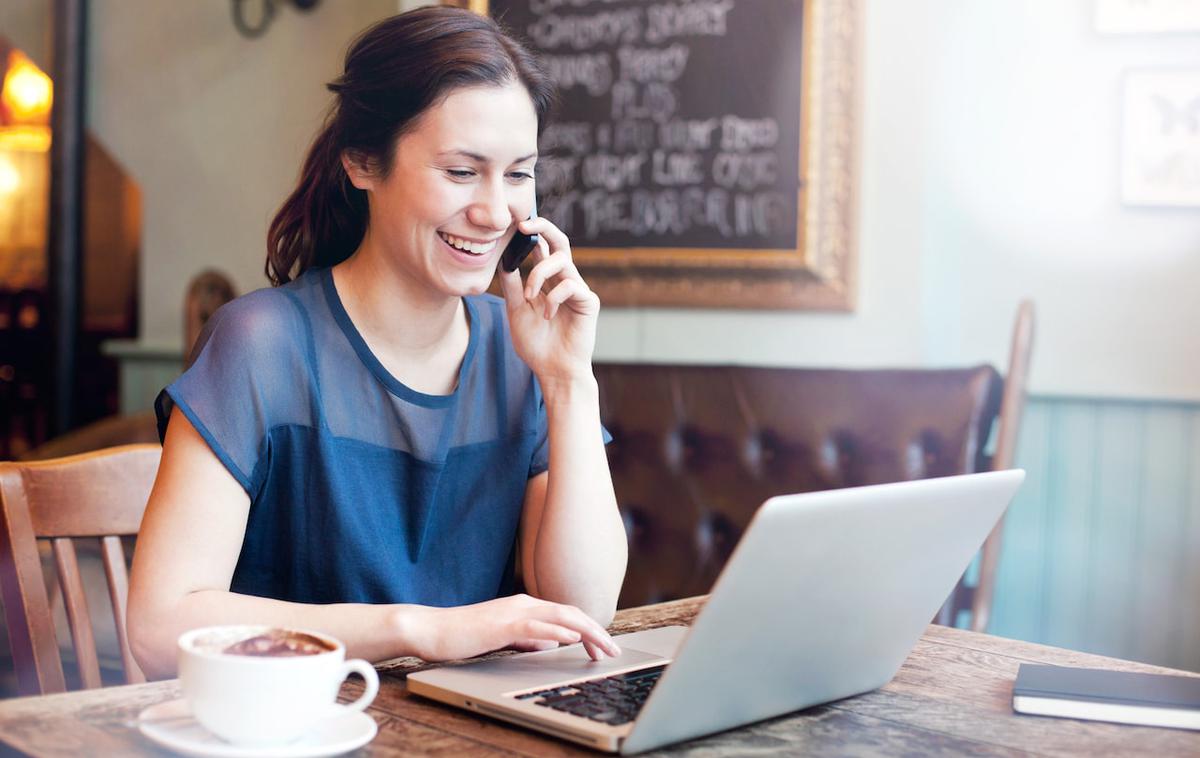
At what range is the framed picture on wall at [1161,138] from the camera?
242 centimetres

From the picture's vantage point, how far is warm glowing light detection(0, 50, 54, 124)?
151 inches

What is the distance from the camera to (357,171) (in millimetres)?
1439

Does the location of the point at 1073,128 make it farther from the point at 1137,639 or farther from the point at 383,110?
the point at 383,110

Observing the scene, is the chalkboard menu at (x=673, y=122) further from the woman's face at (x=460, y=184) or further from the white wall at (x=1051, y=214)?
the woman's face at (x=460, y=184)

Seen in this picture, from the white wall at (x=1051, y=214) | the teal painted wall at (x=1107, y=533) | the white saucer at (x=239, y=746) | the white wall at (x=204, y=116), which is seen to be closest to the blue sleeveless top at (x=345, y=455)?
the white saucer at (x=239, y=746)

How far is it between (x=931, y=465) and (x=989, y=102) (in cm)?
85

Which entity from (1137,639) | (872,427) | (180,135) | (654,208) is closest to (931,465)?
(872,427)

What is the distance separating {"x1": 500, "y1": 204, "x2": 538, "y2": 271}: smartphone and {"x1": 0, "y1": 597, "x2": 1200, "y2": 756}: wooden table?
565 millimetres

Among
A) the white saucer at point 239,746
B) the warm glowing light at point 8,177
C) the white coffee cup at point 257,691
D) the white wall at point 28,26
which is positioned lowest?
the white saucer at point 239,746

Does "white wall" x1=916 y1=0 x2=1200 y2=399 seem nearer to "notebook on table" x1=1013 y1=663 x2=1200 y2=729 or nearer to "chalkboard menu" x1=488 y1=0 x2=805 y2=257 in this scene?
"chalkboard menu" x1=488 y1=0 x2=805 y2=257

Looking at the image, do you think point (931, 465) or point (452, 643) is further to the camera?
point (931, 465)

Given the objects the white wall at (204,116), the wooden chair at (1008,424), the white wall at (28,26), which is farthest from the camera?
the white wall at (28,26)

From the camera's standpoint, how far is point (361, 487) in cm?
137

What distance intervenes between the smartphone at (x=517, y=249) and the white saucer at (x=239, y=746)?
703mm
